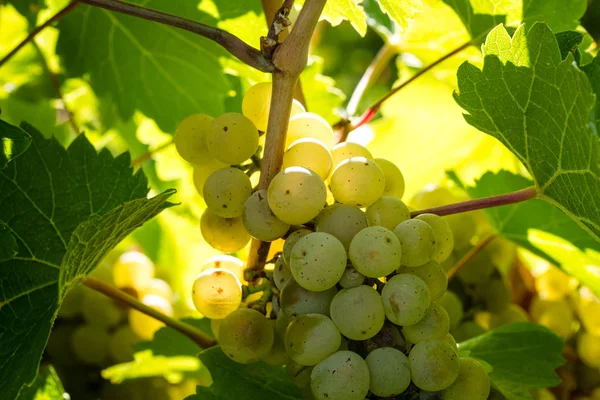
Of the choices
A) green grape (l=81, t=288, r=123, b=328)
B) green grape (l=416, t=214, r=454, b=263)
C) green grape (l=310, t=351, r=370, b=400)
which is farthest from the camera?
green grape (l=81, t=288, r=123, b=328)

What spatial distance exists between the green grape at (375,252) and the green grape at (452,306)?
0.26m

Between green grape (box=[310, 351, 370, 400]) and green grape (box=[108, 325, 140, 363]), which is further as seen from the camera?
green grape (box=[108, 325, 140, 363])

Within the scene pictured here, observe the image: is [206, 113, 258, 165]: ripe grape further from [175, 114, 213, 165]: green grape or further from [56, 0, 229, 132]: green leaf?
[56, 0, 229, 132]: green leaf

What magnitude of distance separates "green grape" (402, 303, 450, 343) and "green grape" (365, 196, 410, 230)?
0.27 feet

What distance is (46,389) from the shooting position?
77 centimetres

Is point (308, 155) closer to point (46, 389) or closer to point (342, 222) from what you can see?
point (342, 222)

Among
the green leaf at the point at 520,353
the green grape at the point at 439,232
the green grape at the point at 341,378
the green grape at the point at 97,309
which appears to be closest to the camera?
the green grape at the point at 341,378

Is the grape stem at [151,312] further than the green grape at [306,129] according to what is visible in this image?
Yes

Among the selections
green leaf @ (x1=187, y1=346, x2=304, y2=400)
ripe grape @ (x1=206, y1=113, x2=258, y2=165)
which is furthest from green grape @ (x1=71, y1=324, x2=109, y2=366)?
ripe grape @ (x1=206, y1=113, x2=258, y2=165)

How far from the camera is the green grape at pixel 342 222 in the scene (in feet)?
1.88

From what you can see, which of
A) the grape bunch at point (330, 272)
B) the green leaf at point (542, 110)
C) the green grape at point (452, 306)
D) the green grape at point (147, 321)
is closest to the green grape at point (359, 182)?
the grape bunch at point (330, 272)

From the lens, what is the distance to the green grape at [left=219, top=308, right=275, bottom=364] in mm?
590

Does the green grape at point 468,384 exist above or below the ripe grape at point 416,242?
below

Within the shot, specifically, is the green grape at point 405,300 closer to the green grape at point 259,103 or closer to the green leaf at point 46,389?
the green grape at point 259,103
